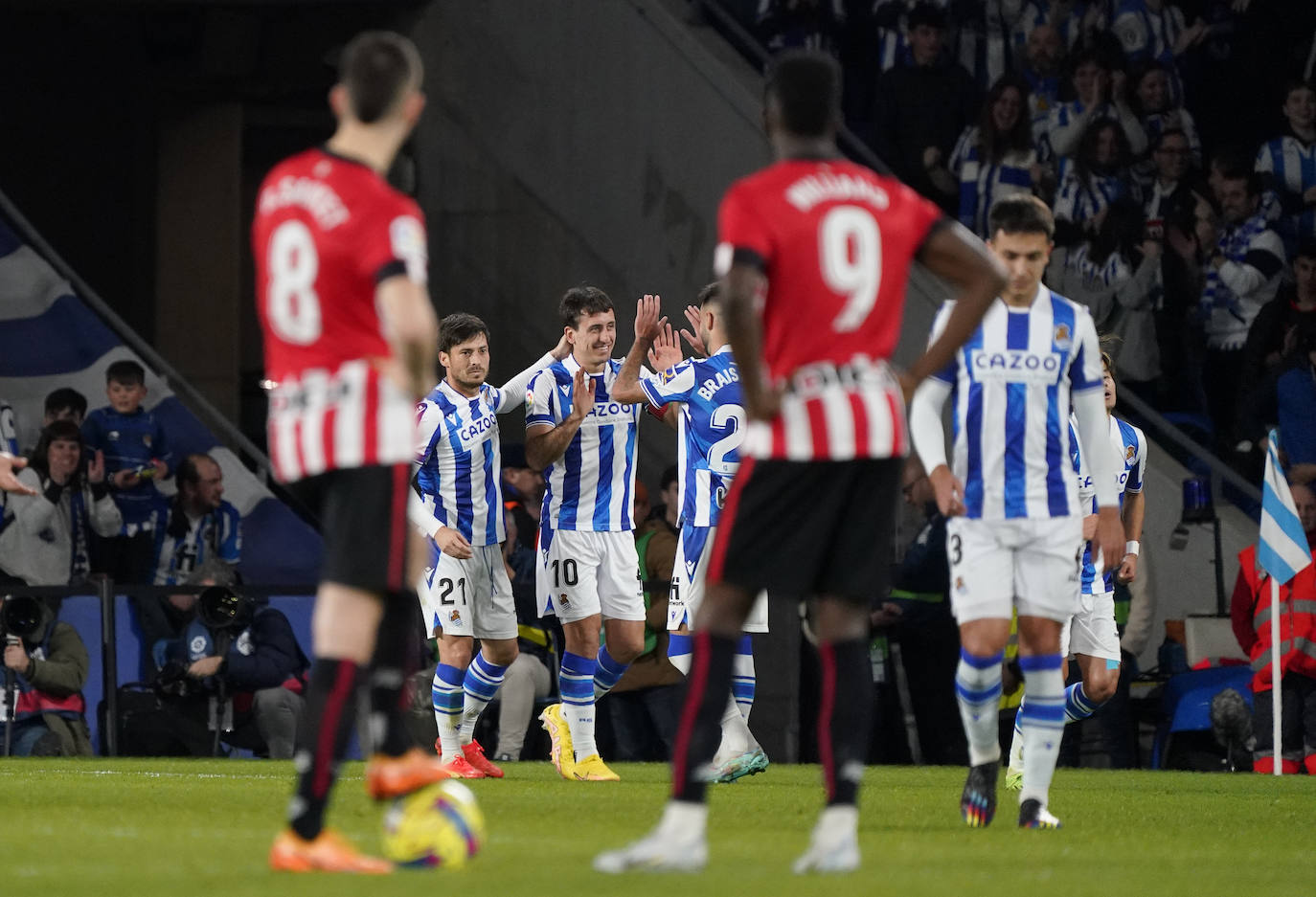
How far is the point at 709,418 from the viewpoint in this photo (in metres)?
10.8

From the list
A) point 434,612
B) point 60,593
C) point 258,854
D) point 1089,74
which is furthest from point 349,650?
point 1089,74

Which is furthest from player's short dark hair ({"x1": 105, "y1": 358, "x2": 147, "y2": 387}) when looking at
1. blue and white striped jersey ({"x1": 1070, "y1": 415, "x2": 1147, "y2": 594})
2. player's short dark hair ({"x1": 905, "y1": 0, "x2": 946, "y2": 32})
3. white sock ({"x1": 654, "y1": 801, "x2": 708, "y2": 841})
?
white sock ({"x1": 654, "y1": 801, "x2": 708, "y2": 841})

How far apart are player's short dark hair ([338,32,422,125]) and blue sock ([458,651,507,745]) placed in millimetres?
5632

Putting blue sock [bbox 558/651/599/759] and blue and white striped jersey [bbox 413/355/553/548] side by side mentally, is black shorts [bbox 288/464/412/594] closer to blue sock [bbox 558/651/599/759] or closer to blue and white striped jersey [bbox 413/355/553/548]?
blue and white striped jersey [bbox 413/355/553/548]

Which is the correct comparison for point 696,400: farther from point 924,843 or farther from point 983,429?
point 924,843

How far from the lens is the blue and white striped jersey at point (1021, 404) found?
771 cm

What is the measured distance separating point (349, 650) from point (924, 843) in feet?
7.75

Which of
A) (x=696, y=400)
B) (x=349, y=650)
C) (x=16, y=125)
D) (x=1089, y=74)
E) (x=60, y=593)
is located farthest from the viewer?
(x=16, y=125)

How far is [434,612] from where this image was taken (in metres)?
10.9

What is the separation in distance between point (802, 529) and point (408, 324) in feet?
4.12

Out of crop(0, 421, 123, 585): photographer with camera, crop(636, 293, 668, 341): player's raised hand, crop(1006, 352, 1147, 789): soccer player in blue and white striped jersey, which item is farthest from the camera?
crop(0, 421, 123, 585): photographer with camera

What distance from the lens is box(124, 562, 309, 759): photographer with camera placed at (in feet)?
45.5

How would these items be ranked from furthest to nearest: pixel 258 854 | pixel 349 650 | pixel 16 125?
pixel 16 125 → pixel 258 854 → pixel 349 650

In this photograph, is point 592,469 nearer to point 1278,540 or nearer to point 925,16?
point 1278,540
